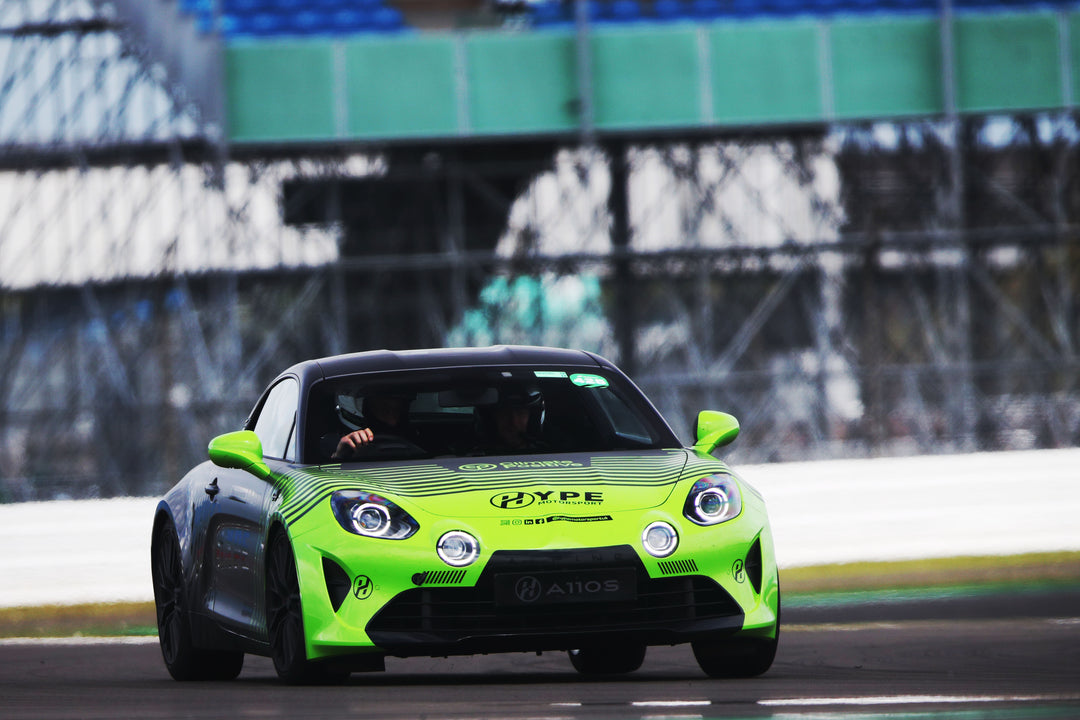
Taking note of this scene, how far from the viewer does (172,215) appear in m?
27.1

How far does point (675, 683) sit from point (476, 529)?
1.21 metres

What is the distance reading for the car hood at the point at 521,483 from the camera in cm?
686

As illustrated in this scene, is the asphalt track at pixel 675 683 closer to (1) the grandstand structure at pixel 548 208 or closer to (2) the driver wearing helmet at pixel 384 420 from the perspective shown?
(2) the driver wearing helmet at pixel 384 420

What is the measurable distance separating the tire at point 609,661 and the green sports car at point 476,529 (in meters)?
0.95

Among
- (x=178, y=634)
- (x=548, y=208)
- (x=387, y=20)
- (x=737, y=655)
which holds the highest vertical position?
(x=387, y=20)

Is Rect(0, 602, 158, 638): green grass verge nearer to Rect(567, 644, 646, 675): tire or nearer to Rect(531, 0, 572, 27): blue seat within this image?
Rect(567, 644, 646, 675): tire

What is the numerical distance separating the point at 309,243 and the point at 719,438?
778 inches

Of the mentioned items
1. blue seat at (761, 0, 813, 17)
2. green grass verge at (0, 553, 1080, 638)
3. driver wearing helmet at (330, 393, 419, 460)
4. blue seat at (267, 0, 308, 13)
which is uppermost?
blue seat at (267, 0, 308, 13)

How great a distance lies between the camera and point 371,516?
6.89 metres

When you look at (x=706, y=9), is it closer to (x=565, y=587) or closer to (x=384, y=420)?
(x=384, y=420)

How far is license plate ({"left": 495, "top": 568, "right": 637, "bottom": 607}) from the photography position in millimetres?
6746

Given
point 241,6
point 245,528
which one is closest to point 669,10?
point 241,6

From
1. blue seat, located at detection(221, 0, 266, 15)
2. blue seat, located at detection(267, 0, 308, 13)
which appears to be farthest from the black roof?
blue seat, located at detection(267, 0, 308, 13)

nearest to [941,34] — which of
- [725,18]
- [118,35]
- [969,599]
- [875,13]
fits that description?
[875,13]
